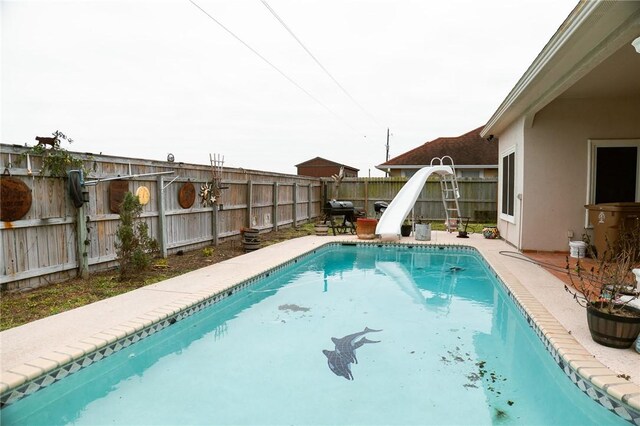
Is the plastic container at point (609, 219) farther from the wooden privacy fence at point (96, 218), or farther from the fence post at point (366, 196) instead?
the fence post at point (366, 196)

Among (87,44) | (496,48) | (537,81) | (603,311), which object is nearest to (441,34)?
(496,48)

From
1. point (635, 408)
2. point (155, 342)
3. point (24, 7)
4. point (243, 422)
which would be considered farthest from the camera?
point (24, 7)

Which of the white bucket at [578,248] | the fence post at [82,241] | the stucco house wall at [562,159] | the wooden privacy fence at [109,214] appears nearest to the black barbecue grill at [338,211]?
the wooden privacy fence at [109,214]

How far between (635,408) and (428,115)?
72.2 ft

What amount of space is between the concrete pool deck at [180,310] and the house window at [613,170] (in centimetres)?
233

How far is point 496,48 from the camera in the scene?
11.1 m

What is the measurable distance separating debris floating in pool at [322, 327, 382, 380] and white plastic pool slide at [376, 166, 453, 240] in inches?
235

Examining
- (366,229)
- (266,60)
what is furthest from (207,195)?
(266,60)

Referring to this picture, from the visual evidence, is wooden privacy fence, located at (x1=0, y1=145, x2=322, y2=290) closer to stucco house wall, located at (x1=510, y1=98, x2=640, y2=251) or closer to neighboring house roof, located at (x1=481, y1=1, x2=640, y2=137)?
neighboring house roof, located at (x1=481, y1=1, x2=640, y2=137)

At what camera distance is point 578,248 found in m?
6.93

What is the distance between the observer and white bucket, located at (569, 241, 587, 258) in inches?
273

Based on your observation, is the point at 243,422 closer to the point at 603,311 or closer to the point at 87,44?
the point at 603,311

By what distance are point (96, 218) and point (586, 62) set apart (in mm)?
6972

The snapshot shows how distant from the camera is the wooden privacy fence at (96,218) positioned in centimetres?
489
